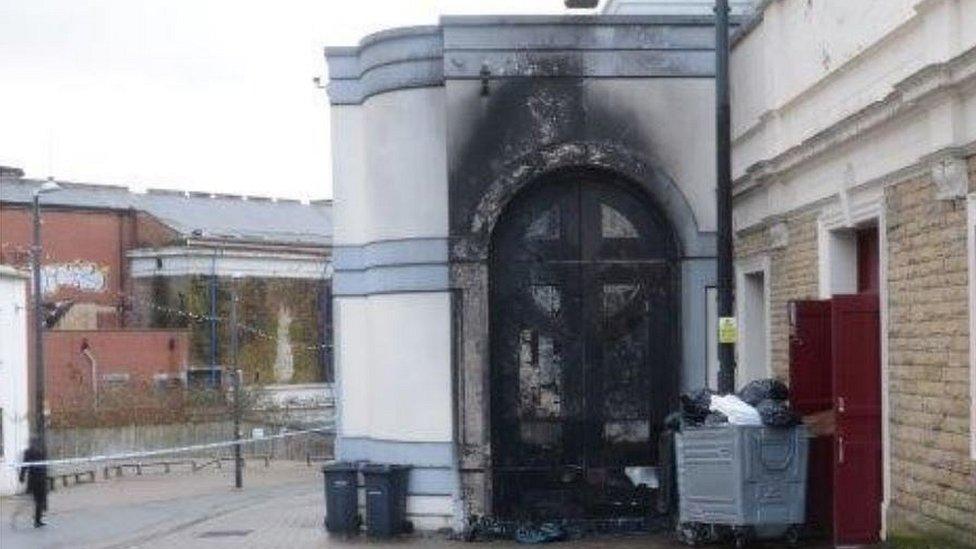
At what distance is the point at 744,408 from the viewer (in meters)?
12.1

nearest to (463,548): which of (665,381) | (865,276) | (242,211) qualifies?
(665,381)

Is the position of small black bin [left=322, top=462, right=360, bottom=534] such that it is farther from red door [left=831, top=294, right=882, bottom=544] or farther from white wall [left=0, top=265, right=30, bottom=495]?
white wall [left=0, top=265, right=30, bottom=495]

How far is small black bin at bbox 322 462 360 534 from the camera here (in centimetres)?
1652

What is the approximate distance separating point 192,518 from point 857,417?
12685 millimetres

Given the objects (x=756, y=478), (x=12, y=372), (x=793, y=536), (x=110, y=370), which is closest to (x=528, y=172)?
(x=756, y=478)

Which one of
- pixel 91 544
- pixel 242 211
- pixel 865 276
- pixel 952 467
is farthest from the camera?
pixel 242 211

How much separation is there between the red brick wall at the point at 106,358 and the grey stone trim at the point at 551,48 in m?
32.4

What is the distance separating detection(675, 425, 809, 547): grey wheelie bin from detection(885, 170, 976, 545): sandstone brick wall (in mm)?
1366

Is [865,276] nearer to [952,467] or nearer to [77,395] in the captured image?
[952,467]

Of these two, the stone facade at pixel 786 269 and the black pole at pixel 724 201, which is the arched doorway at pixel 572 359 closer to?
the stone facade at pixel 786 269

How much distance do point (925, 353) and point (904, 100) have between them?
5.96ft

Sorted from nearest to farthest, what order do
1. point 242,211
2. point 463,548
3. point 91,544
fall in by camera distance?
point 463,548
point 91,544
point 242,211

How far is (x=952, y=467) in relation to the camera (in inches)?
371

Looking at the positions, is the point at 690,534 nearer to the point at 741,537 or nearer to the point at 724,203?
the point at 741,537
